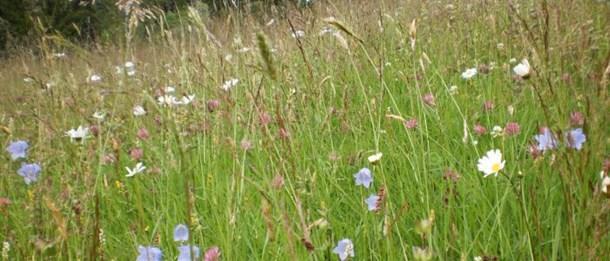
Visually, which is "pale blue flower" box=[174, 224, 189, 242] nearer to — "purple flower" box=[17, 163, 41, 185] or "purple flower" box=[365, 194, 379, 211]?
"purple flower" box=[365, 194, 379, 211]

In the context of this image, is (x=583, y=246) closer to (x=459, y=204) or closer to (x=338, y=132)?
(x=459, y=204)

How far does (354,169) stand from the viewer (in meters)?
1.58

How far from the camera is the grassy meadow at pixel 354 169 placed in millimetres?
960

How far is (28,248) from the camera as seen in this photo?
1293 millimetres

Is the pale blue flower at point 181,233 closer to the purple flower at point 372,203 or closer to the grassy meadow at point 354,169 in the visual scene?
the grassy meadow at point 354,169

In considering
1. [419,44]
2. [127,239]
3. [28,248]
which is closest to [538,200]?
[127,239]

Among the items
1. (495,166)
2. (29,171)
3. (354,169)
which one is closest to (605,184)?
(495,166)

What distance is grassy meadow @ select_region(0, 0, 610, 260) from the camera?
0.96 metres

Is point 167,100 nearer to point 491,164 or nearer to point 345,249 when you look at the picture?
point 345,249

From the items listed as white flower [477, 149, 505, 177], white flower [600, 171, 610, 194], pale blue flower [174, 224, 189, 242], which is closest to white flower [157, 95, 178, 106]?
pale blue flower [174, 224, 189, 242]

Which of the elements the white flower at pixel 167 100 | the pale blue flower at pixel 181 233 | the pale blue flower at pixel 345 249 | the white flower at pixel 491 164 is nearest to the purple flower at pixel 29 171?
the white flower at pixel 167 100

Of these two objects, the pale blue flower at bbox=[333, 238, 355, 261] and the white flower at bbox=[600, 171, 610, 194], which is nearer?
the white flower at bbox=[600, 171, 610, 194]

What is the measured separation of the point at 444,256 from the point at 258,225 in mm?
467

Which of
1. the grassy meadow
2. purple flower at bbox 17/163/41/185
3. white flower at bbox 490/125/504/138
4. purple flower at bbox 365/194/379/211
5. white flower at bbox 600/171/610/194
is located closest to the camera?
white flower at bbox 600/171/610/194
